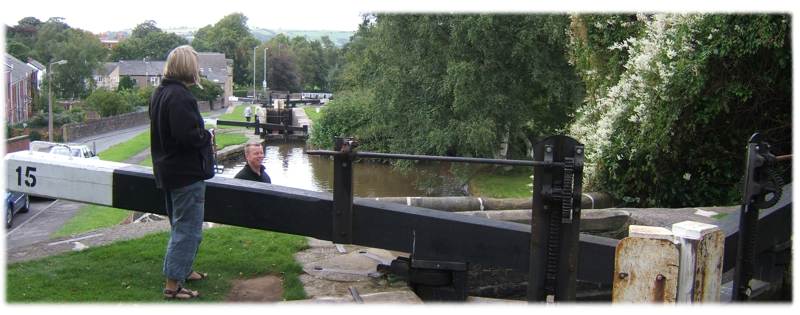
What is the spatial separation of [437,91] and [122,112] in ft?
174

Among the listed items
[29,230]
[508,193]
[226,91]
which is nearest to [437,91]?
[508,193]

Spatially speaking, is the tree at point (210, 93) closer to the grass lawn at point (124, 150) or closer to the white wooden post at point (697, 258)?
the grass lawn at point (124, 150)

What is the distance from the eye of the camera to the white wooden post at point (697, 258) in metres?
→ 3.89

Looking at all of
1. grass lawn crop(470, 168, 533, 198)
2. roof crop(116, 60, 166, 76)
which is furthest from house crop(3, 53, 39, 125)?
grass lawn crop(470, 168, 533, 198)

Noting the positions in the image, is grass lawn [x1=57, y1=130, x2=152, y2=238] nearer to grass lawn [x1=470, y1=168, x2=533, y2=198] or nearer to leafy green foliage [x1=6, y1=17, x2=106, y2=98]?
grass lawn [x1=470, y1=168, x2=533, y2=198]

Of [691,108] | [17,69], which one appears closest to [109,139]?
[17,69]

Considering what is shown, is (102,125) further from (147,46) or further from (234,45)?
(234,45)

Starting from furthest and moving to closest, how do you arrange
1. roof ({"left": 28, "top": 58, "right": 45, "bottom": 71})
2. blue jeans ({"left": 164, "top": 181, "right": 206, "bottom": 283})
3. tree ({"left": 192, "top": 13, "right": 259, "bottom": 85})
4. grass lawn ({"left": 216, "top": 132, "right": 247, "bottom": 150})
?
tree ({"left": 192, "top": 13, "right": 259, "bottom": 85})
roof ({"left": 28, "top": 58, "right": 45, "bottom": 71})
grass lawn ({"left": 216, "top": 132, "right": 247, "bottom": 150})
blue jeans ({"left": 164, "top": 181, "right": 206, "bottom": 283})

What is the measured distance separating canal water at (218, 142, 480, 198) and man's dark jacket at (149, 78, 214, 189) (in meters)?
21.4

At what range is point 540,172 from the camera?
4.05 metres

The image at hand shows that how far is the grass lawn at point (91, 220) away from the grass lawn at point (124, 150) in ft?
52.9

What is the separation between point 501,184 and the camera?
28734 mm

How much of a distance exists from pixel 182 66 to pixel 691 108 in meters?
6.53

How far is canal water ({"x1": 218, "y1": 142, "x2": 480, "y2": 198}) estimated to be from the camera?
30.4 m
